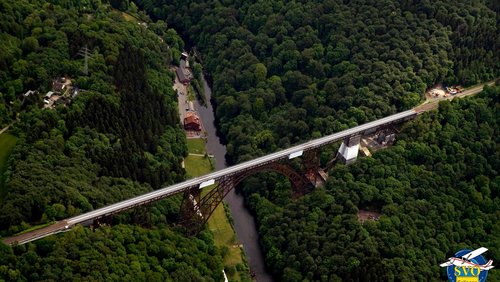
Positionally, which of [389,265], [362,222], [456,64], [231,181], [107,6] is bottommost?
→ [389,265]

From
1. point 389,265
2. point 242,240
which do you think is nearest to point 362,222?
point 389,265

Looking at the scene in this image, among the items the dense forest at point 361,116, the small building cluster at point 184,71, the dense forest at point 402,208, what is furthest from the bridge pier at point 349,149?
the small building cluster at point 184,71

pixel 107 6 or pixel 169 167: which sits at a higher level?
pixel 107 6

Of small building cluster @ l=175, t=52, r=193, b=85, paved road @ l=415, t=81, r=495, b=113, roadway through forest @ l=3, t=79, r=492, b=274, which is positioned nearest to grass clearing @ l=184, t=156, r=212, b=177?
roadway through forest @ l=3, t=79, r=492, b=274

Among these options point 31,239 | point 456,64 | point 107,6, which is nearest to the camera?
point 31,239

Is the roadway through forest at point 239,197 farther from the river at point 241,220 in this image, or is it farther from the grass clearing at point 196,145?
the grass clearing at point 196,145

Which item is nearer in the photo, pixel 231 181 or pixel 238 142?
pixel 231 181

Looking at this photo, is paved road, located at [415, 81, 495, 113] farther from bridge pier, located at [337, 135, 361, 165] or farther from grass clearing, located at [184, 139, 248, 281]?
grass clearing, located at [184, 139, 248, 281]

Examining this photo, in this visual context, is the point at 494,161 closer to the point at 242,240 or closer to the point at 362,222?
the point at 362,222
